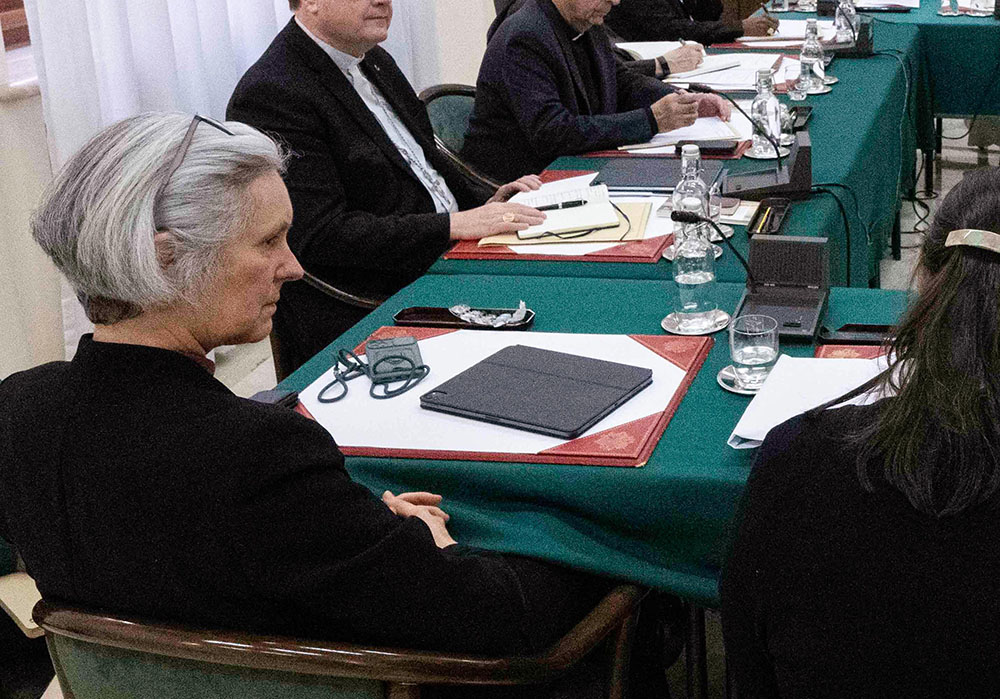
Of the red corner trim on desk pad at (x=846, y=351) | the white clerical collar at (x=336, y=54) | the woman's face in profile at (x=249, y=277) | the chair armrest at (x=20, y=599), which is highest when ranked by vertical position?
the white clerical collar at (x=336, y=54)

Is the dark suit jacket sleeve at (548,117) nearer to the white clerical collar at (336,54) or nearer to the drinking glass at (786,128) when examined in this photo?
the drinking glass at (786,128)

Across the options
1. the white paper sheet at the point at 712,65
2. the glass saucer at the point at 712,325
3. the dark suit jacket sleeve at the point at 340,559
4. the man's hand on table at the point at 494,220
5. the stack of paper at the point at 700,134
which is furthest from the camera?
the white paper sheet at the point at 712,65

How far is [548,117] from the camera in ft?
10.4

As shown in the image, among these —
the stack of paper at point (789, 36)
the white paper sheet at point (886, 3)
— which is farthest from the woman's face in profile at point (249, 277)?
the white paper sheet at point (886, 3)

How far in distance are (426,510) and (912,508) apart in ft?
2.21

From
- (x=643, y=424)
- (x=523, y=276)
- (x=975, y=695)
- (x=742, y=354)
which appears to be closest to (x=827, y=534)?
(x=975, y=695)

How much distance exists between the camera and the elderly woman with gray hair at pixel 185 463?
118 centimetres

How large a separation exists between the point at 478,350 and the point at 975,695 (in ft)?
3.40

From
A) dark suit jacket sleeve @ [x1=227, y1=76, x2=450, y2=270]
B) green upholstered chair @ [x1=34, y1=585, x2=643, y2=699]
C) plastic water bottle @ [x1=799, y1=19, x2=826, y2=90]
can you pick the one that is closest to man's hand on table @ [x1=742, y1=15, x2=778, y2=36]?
plastic water bottle @ [x1=799, y1=19, x2=826, y2=90]

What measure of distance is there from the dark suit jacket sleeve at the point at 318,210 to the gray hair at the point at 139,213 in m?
1.25

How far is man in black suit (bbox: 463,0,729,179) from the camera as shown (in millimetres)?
3150

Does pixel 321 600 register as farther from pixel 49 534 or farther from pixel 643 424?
pixel 643 424

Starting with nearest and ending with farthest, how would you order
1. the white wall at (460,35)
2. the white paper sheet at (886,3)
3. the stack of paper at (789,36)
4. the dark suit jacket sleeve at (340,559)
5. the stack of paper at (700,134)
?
1. the dark suit jacket sleeve at (340,559)
2. the stack of paper at (700,134)
3. the stack of paper at (789,36)
4. the white paper sheet at (886,3)
5. the white wall at (460,35)

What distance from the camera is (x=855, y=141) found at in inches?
120
